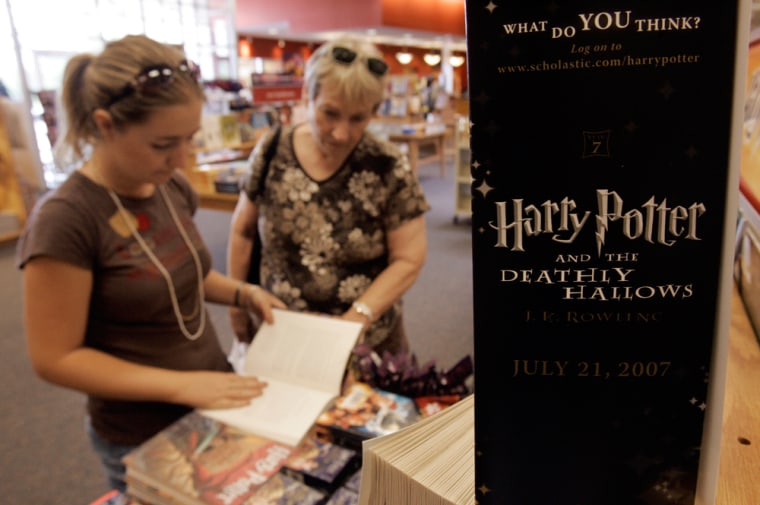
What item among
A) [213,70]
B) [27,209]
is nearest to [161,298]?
[27,209]

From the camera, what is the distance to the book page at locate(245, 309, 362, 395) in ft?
3.93

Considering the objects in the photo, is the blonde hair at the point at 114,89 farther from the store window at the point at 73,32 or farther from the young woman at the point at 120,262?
the store window at the point at 73,32

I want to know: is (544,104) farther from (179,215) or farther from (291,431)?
(179,215)

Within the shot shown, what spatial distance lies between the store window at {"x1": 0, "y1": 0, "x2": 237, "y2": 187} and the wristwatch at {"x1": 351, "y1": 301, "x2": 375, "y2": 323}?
3011mm

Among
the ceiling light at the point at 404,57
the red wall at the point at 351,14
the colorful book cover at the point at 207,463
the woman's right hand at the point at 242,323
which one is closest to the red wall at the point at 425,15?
the red wall at the point at 351,14

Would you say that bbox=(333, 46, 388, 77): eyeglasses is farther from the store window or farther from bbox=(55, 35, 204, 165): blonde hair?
the store window

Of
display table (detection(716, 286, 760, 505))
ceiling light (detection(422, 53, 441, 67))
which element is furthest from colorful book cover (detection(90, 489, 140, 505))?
ceiling light (detection(422, 53, 441, 67))

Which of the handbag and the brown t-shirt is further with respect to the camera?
the handbag

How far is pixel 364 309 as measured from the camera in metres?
1.58

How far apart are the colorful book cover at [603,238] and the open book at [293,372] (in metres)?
0.73

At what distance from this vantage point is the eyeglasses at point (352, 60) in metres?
1.49


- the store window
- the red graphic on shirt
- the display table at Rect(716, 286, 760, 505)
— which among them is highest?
the store window

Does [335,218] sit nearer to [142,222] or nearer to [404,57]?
[142,222]

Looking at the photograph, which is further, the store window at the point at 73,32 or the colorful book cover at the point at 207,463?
the store window at the point at 73,32
